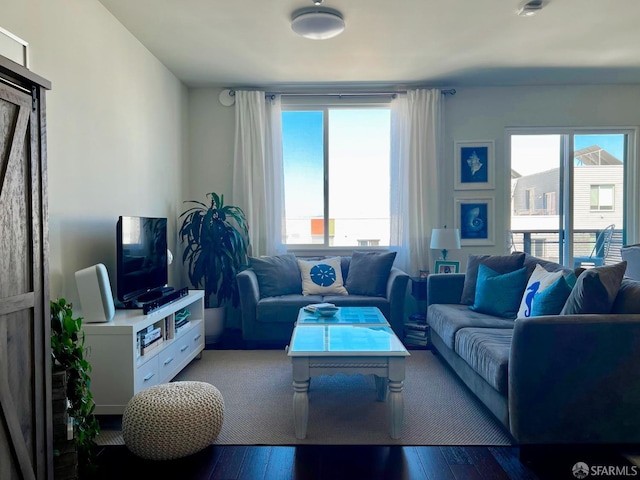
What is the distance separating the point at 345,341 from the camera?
8.38 ft

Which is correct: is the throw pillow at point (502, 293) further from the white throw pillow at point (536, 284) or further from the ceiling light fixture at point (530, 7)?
the ceiling light fixture at point (530, 7)

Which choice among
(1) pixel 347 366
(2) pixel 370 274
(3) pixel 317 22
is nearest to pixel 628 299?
(1) pixel 347 366

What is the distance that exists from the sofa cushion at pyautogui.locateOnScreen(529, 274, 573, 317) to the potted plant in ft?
9.34

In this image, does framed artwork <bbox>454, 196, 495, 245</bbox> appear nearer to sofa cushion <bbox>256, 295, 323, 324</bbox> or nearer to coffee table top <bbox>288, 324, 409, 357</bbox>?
sofa cushion <bbox>256, 295, 323, 324</bbox>

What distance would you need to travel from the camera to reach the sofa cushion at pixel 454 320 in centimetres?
304

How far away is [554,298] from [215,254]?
302 cm

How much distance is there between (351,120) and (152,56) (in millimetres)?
2226

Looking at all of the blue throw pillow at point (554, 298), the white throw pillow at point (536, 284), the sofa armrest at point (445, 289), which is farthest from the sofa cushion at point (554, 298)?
the sofa armrest at point (445, 289)

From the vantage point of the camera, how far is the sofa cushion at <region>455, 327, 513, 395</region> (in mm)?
2211

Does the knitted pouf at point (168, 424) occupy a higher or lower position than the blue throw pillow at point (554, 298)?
lower

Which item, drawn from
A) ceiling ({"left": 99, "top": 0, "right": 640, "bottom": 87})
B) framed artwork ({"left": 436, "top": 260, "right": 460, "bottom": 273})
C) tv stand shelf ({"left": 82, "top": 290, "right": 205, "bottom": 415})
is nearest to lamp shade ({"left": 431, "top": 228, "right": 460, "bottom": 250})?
framed artwork ({"left": 436, "top": 260, "right": 460, "bottom": 273})

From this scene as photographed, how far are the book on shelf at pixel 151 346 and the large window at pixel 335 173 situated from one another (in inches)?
91.3

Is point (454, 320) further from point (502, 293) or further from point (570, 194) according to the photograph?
point (570, 194)

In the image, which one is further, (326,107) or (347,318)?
(326,107)
